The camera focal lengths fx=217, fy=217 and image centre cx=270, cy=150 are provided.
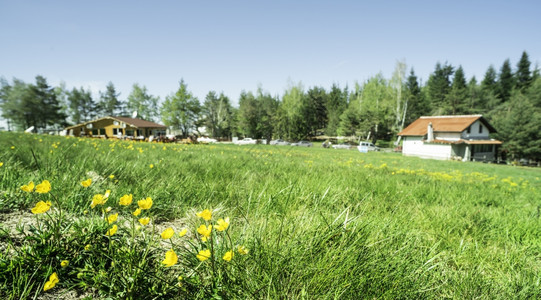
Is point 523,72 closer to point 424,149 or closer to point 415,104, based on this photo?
point 415,104

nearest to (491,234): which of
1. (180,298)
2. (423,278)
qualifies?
(423,278)

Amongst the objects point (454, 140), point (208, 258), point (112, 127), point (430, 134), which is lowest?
point (208, 258)

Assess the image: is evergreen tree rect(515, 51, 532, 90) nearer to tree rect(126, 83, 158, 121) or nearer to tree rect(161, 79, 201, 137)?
tree rect(161, 79, 201, 137)

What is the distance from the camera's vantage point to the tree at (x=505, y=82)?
A: 5659 cm

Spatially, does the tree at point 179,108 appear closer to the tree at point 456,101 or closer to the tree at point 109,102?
the tree at point 109,102

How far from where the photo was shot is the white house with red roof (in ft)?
95.7

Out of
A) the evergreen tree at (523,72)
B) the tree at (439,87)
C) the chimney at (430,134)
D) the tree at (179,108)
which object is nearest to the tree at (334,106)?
the tree at (439,87)

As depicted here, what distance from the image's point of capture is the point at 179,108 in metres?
53.0

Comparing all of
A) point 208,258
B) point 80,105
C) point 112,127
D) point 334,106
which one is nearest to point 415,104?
point 334,106

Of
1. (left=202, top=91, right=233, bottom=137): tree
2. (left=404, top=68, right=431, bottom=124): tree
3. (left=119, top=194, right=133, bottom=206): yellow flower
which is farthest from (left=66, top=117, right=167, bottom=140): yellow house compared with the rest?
(left=404, top=68, right=431, bottom=124): tree

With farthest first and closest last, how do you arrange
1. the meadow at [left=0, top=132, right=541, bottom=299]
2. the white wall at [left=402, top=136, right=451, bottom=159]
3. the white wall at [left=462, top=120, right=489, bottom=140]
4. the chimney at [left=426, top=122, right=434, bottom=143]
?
the chimney at [left=426, top=122, right=434, bottom=143] < the white wall at [left=462, top=120, right=489, bottom=140] < the white wall at [left=402, top=136, right=451, bottom=159] < the meadow at [left=0, top=132, right=541, bottom=299]

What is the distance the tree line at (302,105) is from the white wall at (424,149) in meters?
14.8

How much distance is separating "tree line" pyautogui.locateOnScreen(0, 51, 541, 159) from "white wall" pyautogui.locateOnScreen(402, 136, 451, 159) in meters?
14.8

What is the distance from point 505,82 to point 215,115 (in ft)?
257
